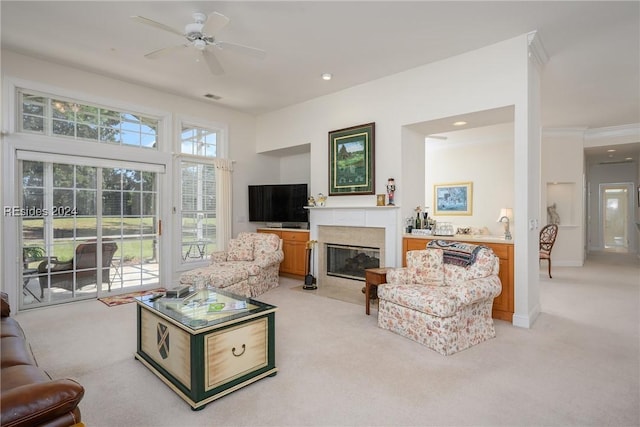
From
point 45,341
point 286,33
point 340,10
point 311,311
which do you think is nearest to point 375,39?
point 340,10

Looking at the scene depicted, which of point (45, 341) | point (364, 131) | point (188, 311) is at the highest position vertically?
point (364, 131)

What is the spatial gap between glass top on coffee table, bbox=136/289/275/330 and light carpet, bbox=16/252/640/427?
1.65ft

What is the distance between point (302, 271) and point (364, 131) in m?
2.63

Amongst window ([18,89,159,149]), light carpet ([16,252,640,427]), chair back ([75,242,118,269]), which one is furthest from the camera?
chair back ([75,242,118,269])

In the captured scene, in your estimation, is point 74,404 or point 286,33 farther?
point 286,33

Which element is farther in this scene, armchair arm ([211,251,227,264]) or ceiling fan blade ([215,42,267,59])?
armchair arm ([211,251,227,264])

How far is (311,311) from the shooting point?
4281 millimetres

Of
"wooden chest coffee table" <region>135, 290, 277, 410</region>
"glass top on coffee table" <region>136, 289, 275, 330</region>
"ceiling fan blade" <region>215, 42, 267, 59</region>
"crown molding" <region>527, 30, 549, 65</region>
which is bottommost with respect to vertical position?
"wooden chest coffee table" <region>135, 290, 277, 410</region>

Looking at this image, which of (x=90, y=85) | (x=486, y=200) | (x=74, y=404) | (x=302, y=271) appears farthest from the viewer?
(x=486, y=200)

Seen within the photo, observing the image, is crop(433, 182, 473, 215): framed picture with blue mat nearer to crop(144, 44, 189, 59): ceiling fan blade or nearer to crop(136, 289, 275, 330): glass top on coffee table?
crop(136, 289, 275, 330): glass top on coffee table

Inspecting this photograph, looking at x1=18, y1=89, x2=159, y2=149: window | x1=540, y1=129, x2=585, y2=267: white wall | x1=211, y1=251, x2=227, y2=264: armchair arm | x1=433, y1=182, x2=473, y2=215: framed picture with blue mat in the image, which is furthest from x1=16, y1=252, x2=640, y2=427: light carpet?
x1=433, y1=182, x2=473, y2=215: framed picture with blue mat

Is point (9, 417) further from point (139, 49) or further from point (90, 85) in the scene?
point (90, 85)

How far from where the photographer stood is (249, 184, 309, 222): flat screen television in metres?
6.12

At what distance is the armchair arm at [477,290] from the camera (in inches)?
118
